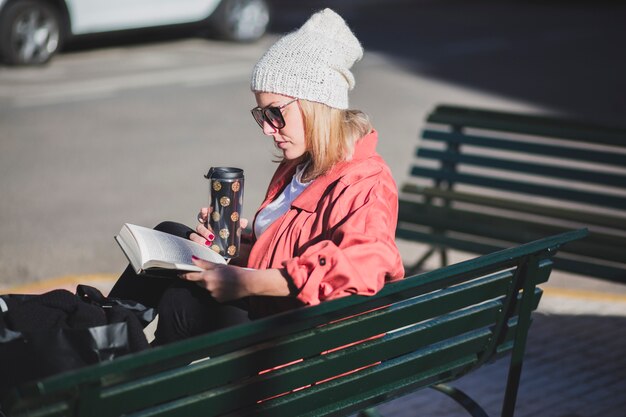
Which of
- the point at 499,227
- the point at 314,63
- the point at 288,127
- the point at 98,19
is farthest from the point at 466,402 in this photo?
the point at 98,19

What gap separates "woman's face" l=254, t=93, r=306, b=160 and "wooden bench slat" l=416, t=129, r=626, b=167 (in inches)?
87.4

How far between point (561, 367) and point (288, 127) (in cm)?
212

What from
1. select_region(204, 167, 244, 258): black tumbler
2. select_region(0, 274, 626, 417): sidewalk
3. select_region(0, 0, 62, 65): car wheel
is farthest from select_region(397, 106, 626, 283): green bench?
select_region(0, 0, 62, 65): car wheel

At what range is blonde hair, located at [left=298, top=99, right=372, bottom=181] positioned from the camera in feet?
10.6

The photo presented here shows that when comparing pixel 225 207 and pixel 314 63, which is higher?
pixel 314 63

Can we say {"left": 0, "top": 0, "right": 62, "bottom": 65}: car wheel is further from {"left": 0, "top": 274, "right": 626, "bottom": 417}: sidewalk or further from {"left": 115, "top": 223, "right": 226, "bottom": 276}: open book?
{"left": 115, "top": 223, "right": 226, "bottom": 276}: open book

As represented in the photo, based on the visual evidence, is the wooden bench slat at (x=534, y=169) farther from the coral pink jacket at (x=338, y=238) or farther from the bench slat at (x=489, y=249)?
the coral pink jacket at (x=338, y=238)

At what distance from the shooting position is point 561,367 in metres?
4.64

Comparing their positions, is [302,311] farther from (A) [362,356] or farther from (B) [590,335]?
(B) [590,335]

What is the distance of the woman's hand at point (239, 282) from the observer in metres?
2.91

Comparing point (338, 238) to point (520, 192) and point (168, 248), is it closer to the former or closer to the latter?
point (168, 248)

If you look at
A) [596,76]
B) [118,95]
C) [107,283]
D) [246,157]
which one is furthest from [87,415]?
[596,76]

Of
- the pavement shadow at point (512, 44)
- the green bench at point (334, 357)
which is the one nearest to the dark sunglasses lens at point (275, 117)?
the green bench at point (334, 357)

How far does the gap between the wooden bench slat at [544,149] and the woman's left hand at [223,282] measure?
2.65 metres
